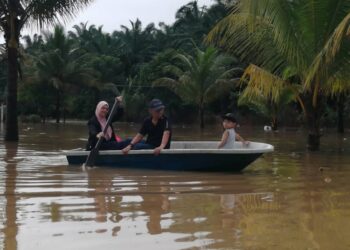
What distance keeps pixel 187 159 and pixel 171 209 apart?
3.32 meters

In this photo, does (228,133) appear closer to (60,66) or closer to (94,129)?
(94,129)

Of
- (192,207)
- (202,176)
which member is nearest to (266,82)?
(202,176)

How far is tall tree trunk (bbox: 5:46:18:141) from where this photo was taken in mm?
15867

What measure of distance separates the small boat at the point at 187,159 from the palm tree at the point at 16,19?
24.3 ft

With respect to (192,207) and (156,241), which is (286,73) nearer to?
(192,207)

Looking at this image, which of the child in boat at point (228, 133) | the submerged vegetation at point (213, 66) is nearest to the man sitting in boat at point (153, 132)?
the child in boat at point (228, 133)

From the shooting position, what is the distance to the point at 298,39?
41.8 feet

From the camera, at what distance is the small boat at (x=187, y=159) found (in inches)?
344

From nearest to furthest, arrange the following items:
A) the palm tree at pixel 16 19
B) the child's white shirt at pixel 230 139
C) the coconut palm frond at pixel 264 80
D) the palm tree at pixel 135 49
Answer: the child's white shirt at pixel 230 139, the coconut palm frond at pixel 264 80, the palm tree at pixel 16 19, the palm tree at pixel 135 49

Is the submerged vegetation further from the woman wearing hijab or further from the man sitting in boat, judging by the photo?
the woman wearing hijab

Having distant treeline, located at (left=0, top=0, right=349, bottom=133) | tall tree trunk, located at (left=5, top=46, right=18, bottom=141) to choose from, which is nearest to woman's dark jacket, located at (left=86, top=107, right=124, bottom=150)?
tall tree trunk, located at (left=5, top=46, right=18, bottom=141)

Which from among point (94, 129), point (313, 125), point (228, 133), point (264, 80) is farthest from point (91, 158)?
point (313, 125)

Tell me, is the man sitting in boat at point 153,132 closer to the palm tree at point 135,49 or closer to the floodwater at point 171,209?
the floodwater at point 171,209

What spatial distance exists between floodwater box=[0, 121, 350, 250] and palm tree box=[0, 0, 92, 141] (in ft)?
24.2
